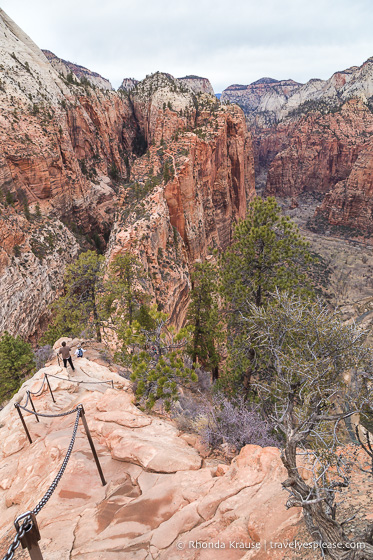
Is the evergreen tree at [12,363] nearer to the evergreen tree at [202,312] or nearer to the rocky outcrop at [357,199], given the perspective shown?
the evergreen tree at [202,312]

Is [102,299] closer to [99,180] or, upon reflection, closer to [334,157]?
[99,180]

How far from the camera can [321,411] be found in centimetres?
568

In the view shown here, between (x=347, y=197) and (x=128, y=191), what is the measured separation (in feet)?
275

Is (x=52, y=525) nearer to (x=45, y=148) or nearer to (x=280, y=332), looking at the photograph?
(x=280, y=332)

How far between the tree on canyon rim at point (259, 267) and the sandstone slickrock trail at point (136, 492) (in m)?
5.08

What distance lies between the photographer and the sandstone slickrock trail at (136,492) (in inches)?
175

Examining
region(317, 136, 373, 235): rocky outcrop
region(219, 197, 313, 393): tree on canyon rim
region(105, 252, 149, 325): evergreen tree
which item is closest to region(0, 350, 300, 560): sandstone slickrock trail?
region(219, 197, 313, 393): tree on canyon rim

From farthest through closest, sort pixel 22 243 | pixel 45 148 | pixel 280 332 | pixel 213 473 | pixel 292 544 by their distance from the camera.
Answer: pixel 45 148 < pixel 22 243 < pixel 280 332 < pixel 213 473 < pixel 292 544

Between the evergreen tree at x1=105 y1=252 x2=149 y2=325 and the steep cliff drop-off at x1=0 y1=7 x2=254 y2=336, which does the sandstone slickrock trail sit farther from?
the steep cliff drop-off at x1=0 y1=7 x2=254 y2=336

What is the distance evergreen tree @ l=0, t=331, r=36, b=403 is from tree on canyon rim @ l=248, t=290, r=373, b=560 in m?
15.9

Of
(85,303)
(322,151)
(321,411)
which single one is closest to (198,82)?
(322,151)

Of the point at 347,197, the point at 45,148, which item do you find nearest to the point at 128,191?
the point at 45,148

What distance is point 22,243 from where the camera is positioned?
25.4 metres

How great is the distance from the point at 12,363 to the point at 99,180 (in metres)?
35.4
